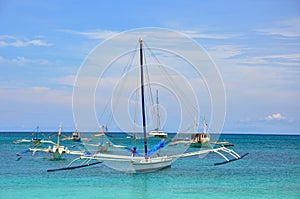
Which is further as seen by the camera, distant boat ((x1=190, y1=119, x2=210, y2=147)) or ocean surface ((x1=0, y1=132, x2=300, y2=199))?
distant boat ((x1=190, y1=119, x2=210, y2=147))

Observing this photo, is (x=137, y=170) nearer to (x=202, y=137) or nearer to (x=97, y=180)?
(x=97, y=180)

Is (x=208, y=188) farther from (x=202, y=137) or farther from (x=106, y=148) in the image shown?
(x=202, y=137)

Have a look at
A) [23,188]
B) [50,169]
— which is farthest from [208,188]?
[50,169]

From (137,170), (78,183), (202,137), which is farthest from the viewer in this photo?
(202,137)

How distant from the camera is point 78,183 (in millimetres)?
29578

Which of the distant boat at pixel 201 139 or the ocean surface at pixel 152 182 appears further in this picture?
the distant boat at pixel 201 139

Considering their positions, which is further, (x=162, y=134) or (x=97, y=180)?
(x=162, y=134)

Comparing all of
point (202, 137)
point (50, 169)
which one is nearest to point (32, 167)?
point (50, 169)

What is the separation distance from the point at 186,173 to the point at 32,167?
1120cm

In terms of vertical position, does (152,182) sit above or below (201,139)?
below

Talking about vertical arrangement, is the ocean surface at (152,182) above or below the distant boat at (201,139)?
below

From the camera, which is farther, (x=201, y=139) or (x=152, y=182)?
(x=201, y=139)

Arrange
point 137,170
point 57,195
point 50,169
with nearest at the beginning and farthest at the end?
point 57,195, point 137,170, point 50,169

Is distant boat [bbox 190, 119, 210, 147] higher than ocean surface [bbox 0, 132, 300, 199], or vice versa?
distant boat [bbox 190, 119, 210, 147]
